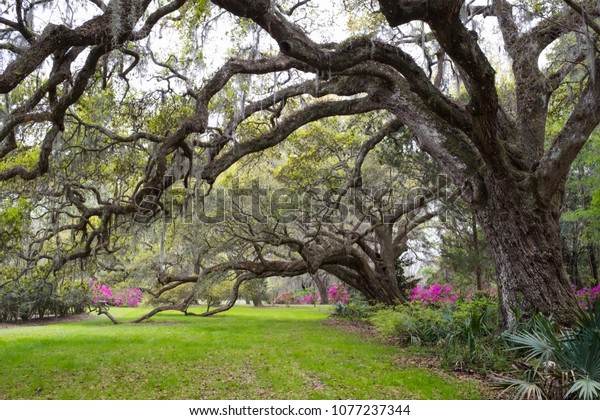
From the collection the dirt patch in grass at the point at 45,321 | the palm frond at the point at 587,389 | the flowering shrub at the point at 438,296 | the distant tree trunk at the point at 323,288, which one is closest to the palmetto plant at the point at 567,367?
the palm frond at the point at 587,389

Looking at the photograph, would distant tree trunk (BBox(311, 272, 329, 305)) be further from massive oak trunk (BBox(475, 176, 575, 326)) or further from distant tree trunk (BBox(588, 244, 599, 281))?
massive oak trunk (BBox(475, 176, 575, 326))

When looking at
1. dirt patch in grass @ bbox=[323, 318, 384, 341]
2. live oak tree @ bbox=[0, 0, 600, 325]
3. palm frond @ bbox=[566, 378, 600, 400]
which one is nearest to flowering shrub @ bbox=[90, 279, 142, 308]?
dirt patch in grass @ bbox=[323, 318, 384, 341]

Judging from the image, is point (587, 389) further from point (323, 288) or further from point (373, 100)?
point (323, 288)

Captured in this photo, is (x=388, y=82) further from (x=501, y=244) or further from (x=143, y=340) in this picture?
(x=143, y=340)

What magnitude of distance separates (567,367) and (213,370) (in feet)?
16.3

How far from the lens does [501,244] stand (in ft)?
22.8

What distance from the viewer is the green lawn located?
18.5 ft

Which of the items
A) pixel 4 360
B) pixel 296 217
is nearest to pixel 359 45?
pixel 4 360

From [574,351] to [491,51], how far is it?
254 inches

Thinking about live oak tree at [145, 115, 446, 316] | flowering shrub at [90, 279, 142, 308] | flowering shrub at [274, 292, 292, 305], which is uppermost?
live oak tree at [145, 115, 446, 316]

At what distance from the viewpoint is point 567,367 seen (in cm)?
457

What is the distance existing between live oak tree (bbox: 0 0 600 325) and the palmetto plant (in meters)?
1.59

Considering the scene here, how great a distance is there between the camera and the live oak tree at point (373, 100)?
527 cm

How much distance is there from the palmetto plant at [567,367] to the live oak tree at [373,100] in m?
1.59
